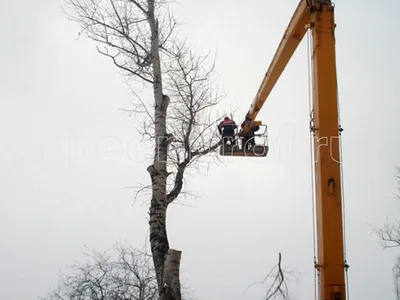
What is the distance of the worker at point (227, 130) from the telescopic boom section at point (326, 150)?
11.4ft

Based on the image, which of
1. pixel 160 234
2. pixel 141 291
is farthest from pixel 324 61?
pixel 141 291

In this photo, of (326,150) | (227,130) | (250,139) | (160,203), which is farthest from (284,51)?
(160,203)

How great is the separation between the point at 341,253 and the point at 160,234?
8.65 feet

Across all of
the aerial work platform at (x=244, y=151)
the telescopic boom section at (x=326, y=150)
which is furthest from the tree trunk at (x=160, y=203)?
the aerial work platform at (x=244, y=151)

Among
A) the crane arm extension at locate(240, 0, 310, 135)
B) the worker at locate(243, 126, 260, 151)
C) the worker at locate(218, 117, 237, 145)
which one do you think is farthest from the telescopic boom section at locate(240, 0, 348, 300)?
the worker at locate(243, 126, 260, 151)

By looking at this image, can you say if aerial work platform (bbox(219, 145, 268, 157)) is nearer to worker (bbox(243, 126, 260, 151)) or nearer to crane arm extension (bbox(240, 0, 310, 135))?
worker (bbox(243, 126, 260, 151))

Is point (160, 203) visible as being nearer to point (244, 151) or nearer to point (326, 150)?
point (326, 150)

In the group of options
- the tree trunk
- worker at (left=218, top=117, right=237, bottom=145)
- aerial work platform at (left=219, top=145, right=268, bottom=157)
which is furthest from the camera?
worker at (left=218, top=117, right=237, bottom=145)

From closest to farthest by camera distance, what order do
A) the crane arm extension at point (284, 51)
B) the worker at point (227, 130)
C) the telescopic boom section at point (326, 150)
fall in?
the telescopic boom section at point (326, 150)
the crane arm extension at point (284, 51)
the worker at point (227, 130)

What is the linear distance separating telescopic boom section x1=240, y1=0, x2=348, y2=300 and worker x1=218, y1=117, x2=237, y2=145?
137 inches

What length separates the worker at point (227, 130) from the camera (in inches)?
366

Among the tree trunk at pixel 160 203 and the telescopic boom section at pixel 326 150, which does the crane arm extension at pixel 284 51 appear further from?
the tree trunk at pixel 160 203

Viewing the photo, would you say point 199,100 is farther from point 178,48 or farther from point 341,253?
point 341,253

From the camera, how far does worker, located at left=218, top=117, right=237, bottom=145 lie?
9.29 metres
